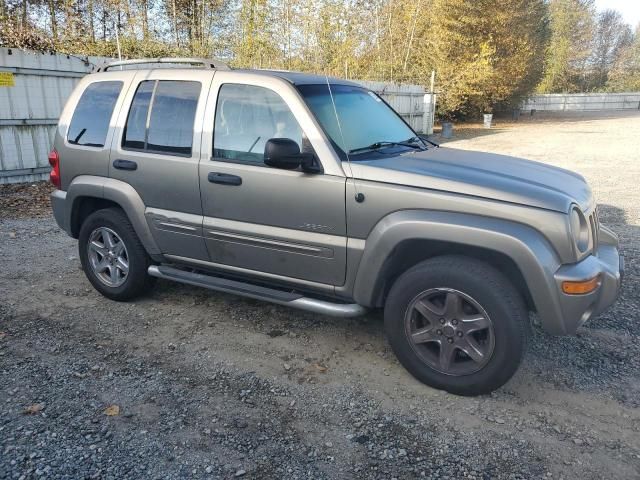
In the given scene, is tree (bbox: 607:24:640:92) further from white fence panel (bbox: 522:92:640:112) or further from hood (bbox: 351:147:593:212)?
hood (bbox: 351:147:593:212)

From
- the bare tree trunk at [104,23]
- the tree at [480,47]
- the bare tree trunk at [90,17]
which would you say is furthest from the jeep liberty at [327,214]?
the tree at [480,47]

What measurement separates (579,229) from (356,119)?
1.75m

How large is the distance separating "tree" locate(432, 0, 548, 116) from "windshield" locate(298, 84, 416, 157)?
21235mm

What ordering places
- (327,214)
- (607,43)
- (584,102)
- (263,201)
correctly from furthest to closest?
(607,43), (584,102), (263,201), (327,214)

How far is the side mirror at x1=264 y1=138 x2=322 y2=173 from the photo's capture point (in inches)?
129

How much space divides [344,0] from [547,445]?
16957 millimetres

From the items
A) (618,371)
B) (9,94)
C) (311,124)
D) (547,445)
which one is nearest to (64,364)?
(311,124)

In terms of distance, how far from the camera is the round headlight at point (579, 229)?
2951mm

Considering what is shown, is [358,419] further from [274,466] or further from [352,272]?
[352,272]

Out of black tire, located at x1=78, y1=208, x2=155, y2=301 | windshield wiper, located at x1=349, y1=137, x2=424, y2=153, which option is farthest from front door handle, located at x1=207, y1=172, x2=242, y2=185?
black tire, located at x1=78, y1=208, x2=155, y2=301

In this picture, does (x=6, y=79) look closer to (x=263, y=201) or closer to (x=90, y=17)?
(x=90, y=17)

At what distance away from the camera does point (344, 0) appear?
17.1 metres

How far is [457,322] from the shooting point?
315 centimetres

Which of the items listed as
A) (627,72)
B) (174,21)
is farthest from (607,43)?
(174,21)
